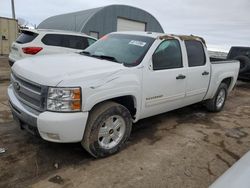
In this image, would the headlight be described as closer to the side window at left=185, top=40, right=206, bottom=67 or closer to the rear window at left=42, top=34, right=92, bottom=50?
the side window at left=185, top=40, right=206, bottom=67

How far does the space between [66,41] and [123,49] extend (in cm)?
606

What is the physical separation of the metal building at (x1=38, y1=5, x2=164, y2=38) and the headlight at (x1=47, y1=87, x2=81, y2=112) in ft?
59.6

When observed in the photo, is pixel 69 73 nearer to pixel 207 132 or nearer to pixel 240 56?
pixel 207 132

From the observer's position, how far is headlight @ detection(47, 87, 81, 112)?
3197mm

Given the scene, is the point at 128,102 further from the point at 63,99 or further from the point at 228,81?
the point at 228,81

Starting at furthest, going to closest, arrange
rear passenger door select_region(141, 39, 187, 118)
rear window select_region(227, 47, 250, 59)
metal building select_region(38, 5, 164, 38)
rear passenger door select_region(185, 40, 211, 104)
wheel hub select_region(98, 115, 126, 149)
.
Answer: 1. metal building select_region(38, 5, 164, 38)
2. rear window select_region(227, 47, 250, 59)
3. rear passenger door select_region(185, 40, 211, 104)
4. rear passenger door select_region(141, 39, 187, 118)
5. wheel hub select_region(98, 115, 126, 149)

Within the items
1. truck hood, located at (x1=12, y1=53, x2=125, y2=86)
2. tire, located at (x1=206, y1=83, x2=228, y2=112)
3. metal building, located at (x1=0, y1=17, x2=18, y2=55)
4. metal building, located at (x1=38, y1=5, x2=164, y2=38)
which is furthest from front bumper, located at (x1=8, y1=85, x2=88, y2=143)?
metal building, located at (x1=38, y1=5, x2=164, y2=38)

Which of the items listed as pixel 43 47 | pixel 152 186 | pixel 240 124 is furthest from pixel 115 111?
pixel 43 47

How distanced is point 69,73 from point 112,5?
1970 centimetres

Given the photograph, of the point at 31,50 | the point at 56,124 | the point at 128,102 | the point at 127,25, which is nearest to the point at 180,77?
the point at 128,102

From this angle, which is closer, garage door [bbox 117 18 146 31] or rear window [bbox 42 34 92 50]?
rear window [bbox 42 34 92 50]

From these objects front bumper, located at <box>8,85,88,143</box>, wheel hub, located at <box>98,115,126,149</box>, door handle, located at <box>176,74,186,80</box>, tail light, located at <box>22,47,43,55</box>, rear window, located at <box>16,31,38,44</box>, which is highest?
rear window, located at <box>16,31,38,44</box>

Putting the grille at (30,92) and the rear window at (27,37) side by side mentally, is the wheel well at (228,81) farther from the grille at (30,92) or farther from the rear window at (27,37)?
the rear window at (27,37)

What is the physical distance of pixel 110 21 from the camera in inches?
866
